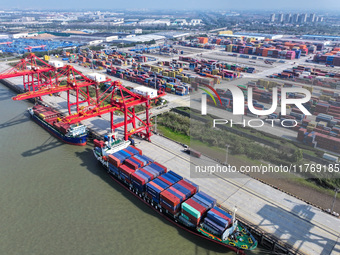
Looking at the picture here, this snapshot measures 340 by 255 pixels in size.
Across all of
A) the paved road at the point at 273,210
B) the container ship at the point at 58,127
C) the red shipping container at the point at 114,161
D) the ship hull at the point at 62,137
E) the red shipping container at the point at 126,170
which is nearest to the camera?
the paved road at the point at 273,210

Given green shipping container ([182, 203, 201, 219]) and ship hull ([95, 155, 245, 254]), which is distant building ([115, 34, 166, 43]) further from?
green shipping container ([182, 203, 201, 219])

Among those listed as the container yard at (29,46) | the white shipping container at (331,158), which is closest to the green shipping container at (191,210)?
the white shipping container at (331,158)

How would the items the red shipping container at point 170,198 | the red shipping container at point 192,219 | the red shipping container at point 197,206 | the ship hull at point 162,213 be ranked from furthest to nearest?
the red shipping container at point 170,198
the red shipping container at point 197,206
the red shipping container at point 192,219
the ship hull at point 162,213

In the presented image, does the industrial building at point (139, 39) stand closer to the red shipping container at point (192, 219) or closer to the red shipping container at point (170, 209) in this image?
the red shipping container at point (170, 209)

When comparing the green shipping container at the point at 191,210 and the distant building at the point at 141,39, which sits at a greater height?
the distant building at the point at 141,39

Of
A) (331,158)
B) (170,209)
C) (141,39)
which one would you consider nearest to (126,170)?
(170,209)

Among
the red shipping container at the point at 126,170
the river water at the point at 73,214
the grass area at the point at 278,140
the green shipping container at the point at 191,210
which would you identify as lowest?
the river water at the point at 73,214

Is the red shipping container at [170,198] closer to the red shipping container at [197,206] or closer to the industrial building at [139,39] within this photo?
the red shipping container at [197,206]

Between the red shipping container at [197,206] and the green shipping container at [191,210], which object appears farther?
the red shipping container at [197,206]
